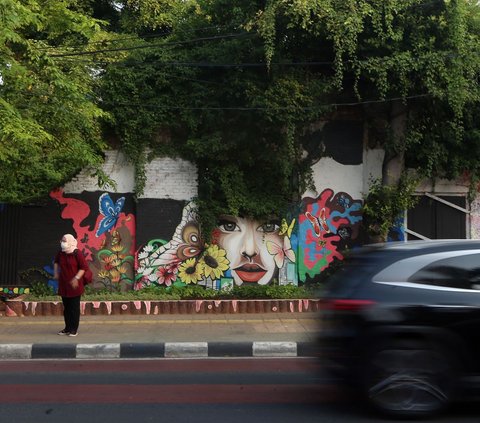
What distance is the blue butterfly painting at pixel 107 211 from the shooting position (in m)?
13.1

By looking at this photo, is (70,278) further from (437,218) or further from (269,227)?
(437,218)

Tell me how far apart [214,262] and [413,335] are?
8556 millimetres

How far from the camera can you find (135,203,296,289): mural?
13.1m

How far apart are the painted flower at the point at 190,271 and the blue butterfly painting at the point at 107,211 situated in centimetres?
187

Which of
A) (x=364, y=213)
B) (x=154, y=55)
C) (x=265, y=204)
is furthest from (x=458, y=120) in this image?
(x=154, y=55)

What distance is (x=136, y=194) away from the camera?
1304 centimetres

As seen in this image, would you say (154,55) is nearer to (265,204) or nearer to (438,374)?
(265,204)

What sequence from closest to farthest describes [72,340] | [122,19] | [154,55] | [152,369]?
[152,369], [72,340], [154,55], [122,19]

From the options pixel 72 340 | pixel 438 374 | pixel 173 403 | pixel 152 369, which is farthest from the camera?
pixel 72 340

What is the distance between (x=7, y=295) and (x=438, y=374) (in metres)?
10.3

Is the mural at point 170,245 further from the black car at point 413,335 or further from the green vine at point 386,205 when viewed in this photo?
the black car at point 413,335

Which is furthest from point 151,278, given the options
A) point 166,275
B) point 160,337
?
point 160,337

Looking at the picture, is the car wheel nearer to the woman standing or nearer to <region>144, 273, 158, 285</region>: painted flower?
the woman standing

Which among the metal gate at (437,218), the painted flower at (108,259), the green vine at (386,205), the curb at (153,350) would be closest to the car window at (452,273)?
the curb at (153,350)
